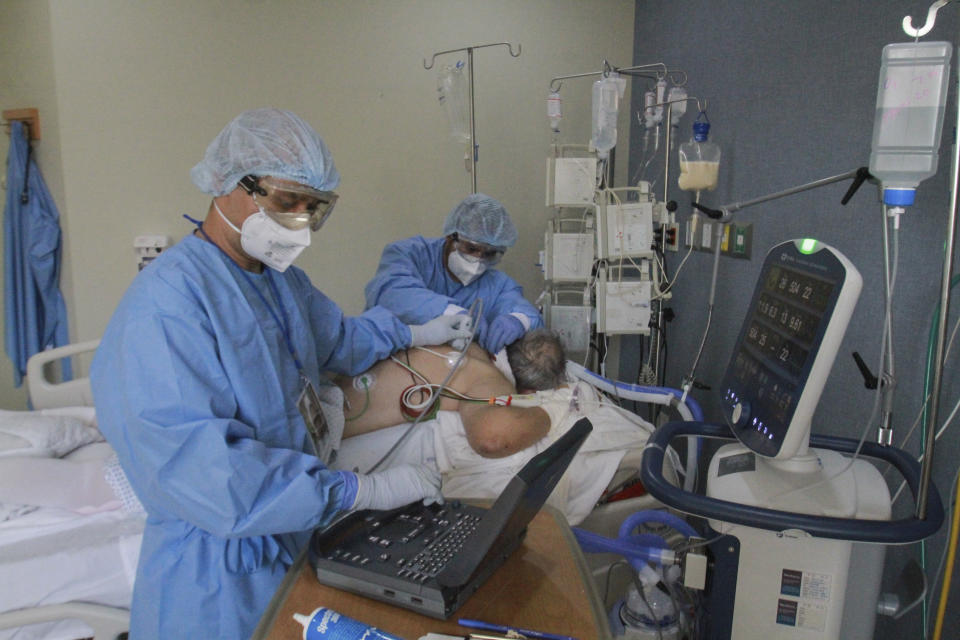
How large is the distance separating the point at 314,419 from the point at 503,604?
66 centimetres

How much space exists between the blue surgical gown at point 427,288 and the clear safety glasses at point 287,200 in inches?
41.3

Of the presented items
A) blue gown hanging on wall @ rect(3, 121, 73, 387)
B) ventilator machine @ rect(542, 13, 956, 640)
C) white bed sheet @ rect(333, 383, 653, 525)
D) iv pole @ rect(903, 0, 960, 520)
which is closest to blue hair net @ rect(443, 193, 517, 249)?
white bed sheet @ rect(333, 383, 653, 525)

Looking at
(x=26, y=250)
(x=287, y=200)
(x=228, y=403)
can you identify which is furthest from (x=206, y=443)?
(x=26, y=250)

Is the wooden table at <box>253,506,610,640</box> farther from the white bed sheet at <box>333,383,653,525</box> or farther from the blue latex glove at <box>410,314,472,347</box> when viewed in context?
the blue latex glove at <box>410,314,472,347</box>

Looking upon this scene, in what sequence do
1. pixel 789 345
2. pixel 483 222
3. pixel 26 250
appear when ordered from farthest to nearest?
pixel 26 250
pixel 483 222
pixel 789 345

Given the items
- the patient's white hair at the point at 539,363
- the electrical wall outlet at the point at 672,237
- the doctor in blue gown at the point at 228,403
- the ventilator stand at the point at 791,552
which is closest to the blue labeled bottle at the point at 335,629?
the doctor in blue gown at the point at 228,403

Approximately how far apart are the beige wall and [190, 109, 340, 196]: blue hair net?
6.58ft

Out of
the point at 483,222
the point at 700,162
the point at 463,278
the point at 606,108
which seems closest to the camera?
the point at 700,162

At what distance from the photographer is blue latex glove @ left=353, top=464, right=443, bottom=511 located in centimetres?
112

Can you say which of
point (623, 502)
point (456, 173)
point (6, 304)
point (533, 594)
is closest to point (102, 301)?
point (6, 304)

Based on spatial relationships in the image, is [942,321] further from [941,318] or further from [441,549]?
[441,549]

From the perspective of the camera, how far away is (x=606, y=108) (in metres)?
2.24

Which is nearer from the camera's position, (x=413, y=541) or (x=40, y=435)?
(x=413, y=541)

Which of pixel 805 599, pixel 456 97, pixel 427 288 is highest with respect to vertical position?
pixel 456 97
